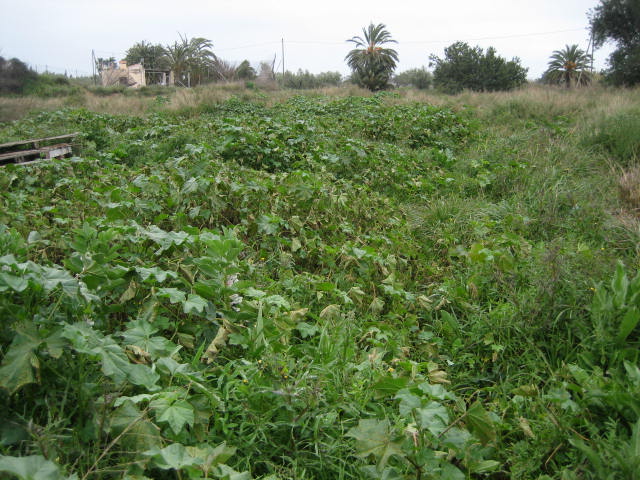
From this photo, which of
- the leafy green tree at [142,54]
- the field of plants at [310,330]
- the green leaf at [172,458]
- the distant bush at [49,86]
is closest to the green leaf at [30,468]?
the field of plants at [310,330]

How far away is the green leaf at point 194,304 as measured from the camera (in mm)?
1910

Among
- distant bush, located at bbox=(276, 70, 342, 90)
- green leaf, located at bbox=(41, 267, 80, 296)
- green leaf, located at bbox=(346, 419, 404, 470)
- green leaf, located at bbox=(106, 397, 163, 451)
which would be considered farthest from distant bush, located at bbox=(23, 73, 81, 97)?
green leaf, located at bbox=(346, 419, 404, 470)

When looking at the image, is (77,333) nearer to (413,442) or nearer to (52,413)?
(52,413)

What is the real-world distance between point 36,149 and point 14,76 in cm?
2242

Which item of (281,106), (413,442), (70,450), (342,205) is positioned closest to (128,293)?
(70,450)

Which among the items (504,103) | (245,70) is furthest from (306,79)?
(504,103)

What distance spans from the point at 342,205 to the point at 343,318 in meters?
1.86

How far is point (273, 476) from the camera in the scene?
1.52 meters

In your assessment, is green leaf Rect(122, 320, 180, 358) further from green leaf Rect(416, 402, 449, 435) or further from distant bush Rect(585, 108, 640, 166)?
distant bush Rect(585, 108, 640, 166)

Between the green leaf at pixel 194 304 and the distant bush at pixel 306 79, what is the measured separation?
132 ft

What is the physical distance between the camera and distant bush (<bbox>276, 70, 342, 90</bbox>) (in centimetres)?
4093

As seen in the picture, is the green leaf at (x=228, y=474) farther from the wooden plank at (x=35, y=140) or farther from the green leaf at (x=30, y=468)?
the wooden plank at (x=35, y=140)

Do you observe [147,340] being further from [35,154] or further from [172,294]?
[35,154]

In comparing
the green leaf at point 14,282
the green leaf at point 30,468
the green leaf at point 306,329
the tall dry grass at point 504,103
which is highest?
the tall dry grass at point 504,103
